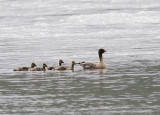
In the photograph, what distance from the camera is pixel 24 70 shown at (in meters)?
22.9

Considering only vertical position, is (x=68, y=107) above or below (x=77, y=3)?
below

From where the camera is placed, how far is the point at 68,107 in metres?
15.1

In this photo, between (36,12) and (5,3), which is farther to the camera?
(5,3)

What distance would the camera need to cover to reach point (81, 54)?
1076 inches

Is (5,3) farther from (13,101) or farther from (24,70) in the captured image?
(13,101)

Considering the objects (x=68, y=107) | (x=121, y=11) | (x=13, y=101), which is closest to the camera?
(x=68, y=107)

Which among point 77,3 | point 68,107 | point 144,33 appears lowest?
point 68,107

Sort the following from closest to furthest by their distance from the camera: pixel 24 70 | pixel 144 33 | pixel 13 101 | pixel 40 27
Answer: pixel 13 101 → pixel 24 70 → pixel 144 33 → pixel 40 27

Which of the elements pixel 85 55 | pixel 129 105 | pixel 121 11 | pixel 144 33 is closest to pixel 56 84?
pixel 129 105

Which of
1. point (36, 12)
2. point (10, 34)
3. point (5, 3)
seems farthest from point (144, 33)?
point (5, 3)

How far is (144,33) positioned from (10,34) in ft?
23.6

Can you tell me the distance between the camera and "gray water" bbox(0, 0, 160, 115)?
617 inches

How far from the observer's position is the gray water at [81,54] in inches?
617

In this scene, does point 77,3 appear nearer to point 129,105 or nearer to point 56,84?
point 56,84
